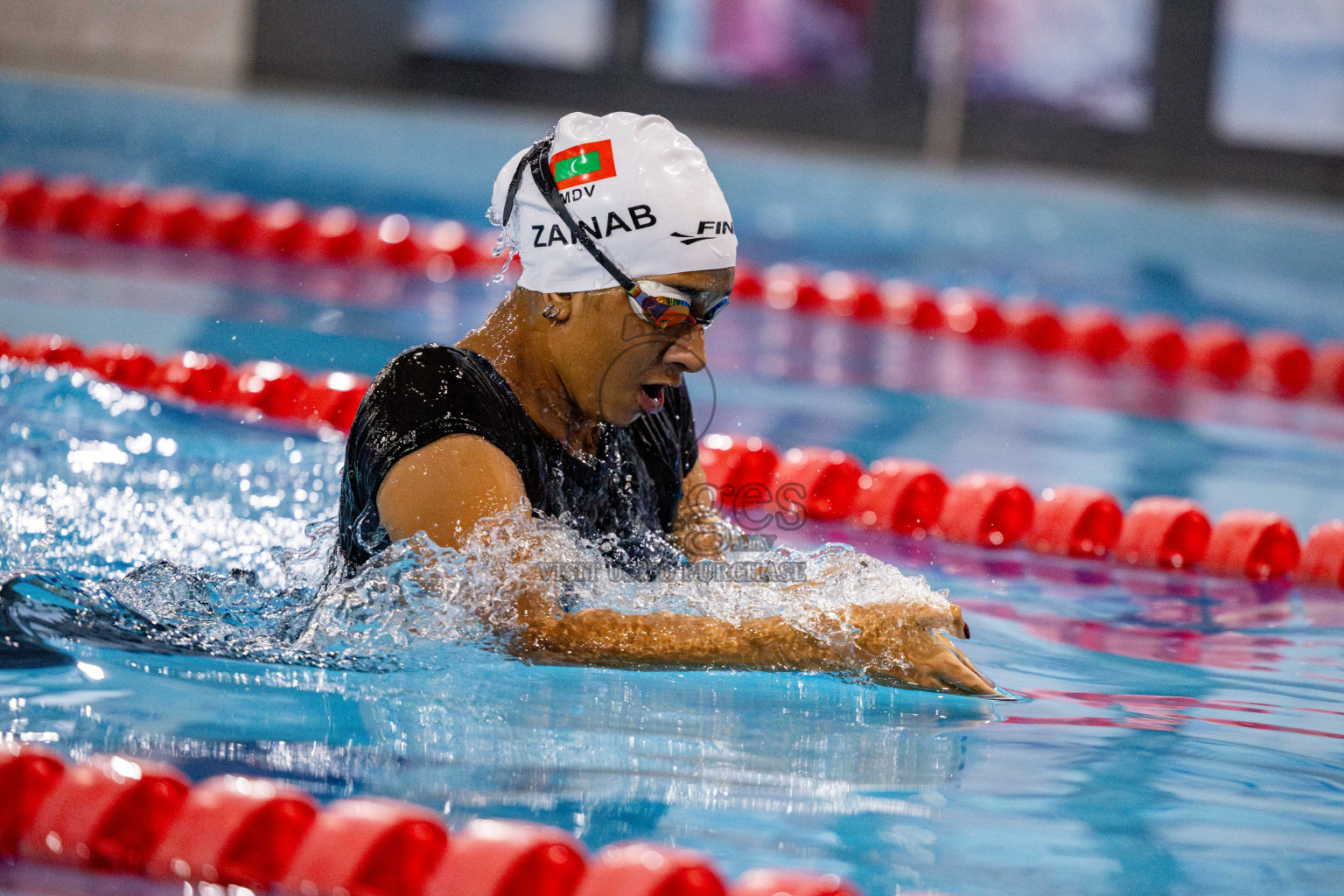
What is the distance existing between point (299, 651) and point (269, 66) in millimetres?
9466

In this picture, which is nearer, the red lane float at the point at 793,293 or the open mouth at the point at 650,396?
the open mouth at the point at 650,396

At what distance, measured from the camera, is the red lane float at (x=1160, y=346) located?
6.82m

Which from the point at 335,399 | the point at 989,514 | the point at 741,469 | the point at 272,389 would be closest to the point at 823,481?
the point at 741,469

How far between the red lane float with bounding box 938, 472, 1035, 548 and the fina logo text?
1813 millimetres

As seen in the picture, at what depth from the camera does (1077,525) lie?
398 cm

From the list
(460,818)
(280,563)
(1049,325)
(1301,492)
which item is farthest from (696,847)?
(1049,325)

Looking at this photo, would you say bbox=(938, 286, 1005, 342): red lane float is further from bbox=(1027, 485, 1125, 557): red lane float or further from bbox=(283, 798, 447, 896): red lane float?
bbox=(283, 798, 447, 896): red lane float

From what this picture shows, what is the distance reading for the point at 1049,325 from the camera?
23.0ft

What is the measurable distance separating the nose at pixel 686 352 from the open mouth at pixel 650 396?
0.20 ft

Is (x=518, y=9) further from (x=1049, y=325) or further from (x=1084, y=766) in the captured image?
(x=1084, y=766)

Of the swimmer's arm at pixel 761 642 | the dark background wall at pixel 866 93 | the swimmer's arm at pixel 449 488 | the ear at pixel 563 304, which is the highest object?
the dark background wall at pixel 866 93

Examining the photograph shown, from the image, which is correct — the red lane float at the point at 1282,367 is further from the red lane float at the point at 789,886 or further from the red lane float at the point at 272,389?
the red lane float at the point at 789,886

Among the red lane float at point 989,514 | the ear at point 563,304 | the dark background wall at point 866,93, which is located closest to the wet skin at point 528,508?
the ear at point 563,304

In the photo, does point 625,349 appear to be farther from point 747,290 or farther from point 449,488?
point 747,290
